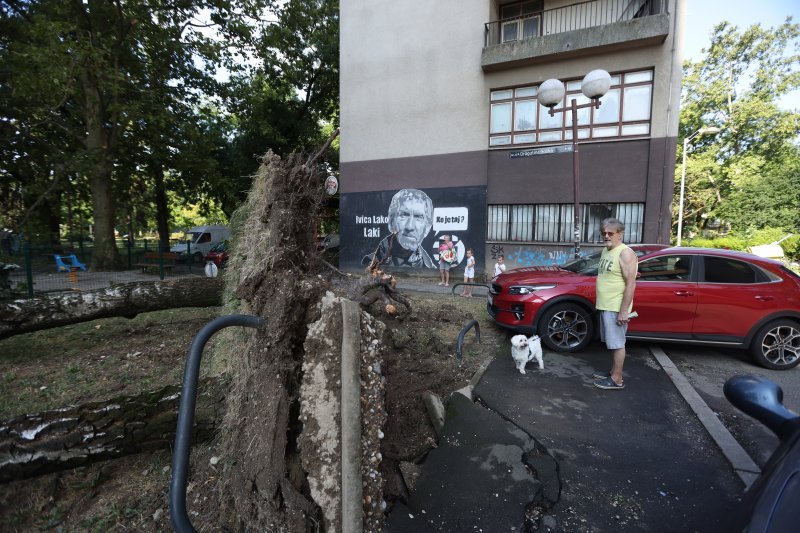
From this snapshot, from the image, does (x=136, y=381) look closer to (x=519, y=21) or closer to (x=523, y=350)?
(x=523, y=350)

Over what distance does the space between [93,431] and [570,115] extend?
14.3 m

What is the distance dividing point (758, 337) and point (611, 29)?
10.4 metres

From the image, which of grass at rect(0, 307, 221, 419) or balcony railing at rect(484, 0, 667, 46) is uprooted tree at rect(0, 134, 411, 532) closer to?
grass at rect(0, 307, 221, 419)

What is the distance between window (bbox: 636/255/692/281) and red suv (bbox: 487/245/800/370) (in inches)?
0.5

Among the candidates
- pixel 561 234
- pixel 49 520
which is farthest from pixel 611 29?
pixel 49 520

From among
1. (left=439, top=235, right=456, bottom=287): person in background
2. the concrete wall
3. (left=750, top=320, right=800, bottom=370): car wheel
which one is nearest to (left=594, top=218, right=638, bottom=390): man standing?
(left=750, top=320, right=800, bottom=370): car wheel

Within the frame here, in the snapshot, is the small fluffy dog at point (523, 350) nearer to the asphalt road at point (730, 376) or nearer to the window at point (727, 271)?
the asphalt road at point (730, 376)

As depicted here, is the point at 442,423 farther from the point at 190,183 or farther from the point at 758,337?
the point at 190,183

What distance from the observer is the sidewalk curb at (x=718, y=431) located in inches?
113

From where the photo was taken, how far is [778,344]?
16.7 ft

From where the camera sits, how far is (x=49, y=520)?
2.47 meters

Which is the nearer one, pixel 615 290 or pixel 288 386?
pixel 288 386

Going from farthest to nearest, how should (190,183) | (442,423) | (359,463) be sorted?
(190,183)
(442,423)
(359,463)

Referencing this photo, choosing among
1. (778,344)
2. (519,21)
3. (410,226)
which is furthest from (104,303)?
(519,21)
